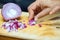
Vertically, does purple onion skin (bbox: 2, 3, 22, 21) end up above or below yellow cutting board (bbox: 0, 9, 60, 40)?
above

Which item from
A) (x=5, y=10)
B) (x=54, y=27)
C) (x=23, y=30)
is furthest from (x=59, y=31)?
(x=5, y=10)

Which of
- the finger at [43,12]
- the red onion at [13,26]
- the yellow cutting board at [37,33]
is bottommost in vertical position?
the yellow cutting board at [37,33]

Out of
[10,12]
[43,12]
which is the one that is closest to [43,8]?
[43,12]

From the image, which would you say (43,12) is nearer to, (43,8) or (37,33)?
(43,8)

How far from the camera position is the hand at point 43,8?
2.26ft

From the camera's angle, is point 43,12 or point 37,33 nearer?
point 37,33

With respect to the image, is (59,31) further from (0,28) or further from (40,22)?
(0,28)

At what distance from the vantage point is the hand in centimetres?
69

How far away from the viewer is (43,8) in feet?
2.50

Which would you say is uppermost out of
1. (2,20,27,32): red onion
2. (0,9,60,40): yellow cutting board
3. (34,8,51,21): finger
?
(34,8,51,21): finger

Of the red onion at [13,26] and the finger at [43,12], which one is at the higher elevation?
the finger at [43,12]

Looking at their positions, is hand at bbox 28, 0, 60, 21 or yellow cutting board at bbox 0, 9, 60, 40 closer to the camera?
yellow cutting board at bbox 0, 9, 60, 40

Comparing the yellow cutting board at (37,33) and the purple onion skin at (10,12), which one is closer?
the yellow cutting board at (37,33)

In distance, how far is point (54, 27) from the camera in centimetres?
65
